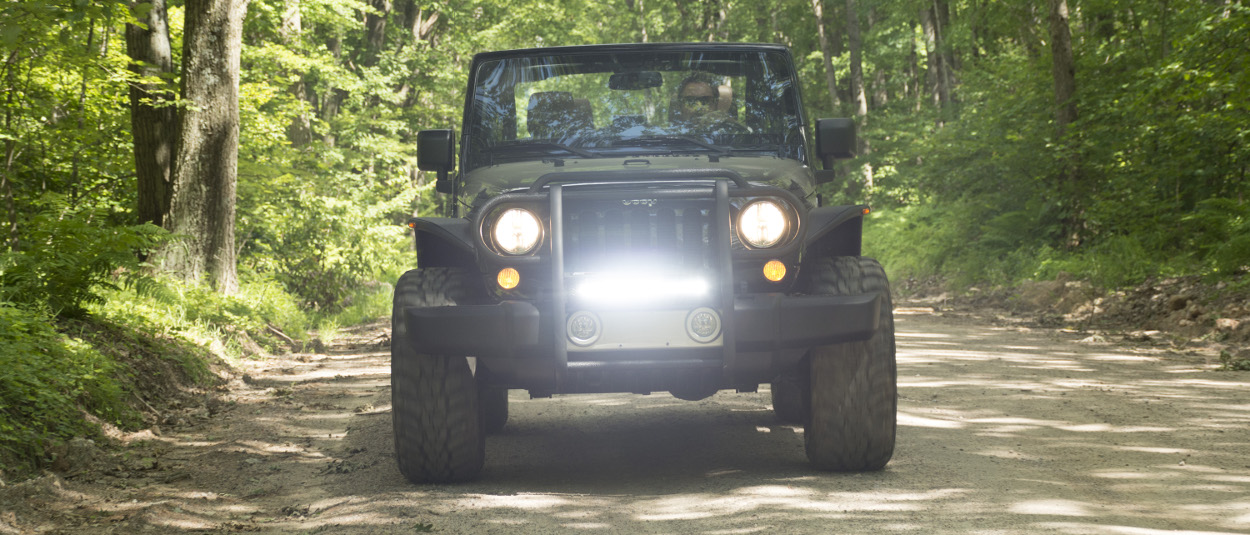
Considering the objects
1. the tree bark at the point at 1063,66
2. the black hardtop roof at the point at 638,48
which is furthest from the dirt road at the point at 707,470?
the tree bark at the point at 1063,66

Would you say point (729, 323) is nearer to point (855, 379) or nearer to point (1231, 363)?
point (855, 379)

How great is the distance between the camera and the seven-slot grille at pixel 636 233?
4305mm

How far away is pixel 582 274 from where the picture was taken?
4.25m

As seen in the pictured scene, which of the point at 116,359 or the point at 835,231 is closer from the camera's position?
the point at 835,231

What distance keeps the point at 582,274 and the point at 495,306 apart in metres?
0.38

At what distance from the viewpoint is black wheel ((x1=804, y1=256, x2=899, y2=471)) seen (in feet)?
14.8

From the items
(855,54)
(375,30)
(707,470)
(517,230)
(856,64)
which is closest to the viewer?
(517,230)

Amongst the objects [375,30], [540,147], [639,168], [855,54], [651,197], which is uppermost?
[855,54]

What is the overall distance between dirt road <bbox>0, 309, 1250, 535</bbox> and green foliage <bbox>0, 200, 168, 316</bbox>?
127 centimetres

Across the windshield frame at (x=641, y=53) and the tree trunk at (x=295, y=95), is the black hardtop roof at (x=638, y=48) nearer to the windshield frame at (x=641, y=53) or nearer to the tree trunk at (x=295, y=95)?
the windshield frame at (x=641, y=53)

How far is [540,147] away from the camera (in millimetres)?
5570

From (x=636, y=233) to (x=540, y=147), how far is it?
1411mm

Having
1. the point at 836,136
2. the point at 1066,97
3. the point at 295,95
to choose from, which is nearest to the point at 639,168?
the point at 836,136

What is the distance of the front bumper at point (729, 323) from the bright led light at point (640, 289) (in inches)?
6.2
